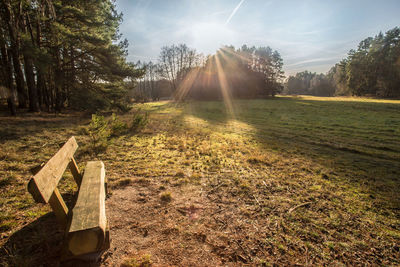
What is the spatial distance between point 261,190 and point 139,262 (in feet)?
8.11

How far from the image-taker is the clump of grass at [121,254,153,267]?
1847 mm

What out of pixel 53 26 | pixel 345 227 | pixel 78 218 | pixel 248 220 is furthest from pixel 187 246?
pixel 53 26

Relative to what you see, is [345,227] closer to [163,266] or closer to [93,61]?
[163,266]

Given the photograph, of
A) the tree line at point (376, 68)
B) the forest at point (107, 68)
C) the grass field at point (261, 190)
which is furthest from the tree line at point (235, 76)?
the grass field at point (261, 190)

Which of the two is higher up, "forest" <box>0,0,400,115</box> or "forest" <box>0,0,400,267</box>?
"forest" <box>0,0,400,115</box>

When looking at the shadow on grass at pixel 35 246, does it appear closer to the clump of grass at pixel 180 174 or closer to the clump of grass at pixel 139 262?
the clump of grass at pixel 139 262

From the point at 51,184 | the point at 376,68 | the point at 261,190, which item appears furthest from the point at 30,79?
the point at 376,68

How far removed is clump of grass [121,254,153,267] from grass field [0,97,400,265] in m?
0.19

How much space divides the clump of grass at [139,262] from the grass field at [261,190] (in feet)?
0.63

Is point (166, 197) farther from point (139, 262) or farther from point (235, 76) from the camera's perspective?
point (235, 76)

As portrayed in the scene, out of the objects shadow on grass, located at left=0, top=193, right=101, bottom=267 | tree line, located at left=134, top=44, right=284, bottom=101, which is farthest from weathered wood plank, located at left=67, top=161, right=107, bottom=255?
tree line, located at left=134, top=44, right=284, bottom=101

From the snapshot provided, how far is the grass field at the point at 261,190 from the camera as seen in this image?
211 cm

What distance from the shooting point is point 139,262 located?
74.0 inches

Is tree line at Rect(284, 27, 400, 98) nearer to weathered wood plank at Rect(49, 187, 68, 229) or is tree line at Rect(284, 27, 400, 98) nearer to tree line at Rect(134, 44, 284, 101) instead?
tree line at Rect(134, 44, 284, 101)
